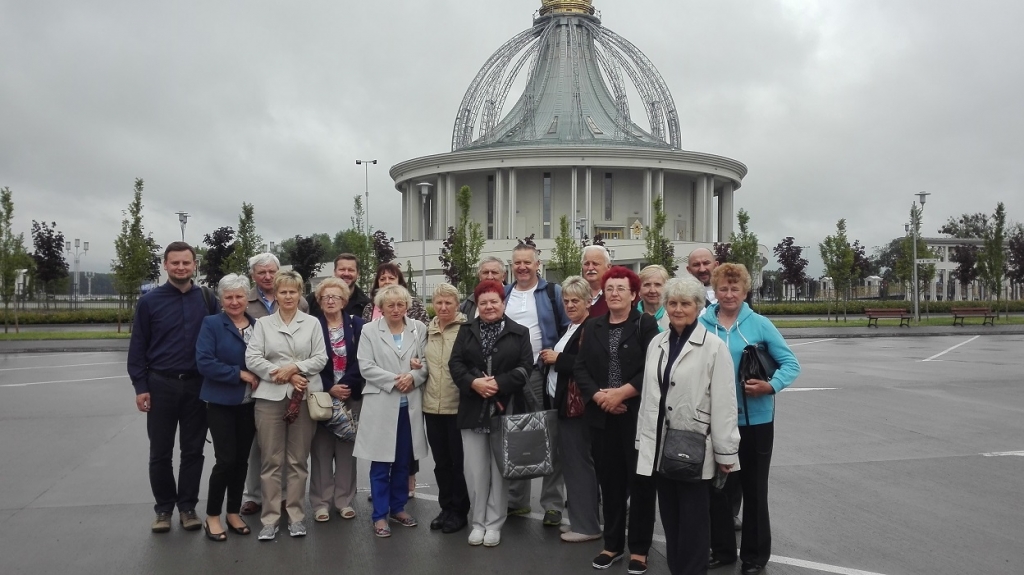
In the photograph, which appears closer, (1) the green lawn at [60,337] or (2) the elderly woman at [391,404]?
(2) the elderly woman at [391,404]

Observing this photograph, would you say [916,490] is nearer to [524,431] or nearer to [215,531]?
[524,431]

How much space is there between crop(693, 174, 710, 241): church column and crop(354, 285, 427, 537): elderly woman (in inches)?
2015

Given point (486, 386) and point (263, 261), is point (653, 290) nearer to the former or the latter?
point (486, 386)

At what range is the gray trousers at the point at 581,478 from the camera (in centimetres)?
573

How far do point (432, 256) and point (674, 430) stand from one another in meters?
45.3

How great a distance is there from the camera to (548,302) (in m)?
6.37

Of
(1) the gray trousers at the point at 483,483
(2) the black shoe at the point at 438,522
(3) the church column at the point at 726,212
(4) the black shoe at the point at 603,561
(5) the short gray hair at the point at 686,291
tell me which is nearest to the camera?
(5) the short gray hair at the point at 686,291

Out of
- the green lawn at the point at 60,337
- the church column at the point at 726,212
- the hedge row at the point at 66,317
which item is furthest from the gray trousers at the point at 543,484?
the church column at the point at 726,212

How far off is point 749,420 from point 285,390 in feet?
→ 10.5

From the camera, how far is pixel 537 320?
20.7ft

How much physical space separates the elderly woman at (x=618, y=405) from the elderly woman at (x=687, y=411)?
0.27m

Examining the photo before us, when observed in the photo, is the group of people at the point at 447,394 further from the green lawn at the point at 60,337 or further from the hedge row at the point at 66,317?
the hedge row at the point at 66,317

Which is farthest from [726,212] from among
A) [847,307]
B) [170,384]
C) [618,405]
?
[170,384]

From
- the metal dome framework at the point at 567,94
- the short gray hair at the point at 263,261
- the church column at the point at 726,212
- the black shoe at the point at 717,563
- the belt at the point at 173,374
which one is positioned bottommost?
the black shoe at the point at 717,563
